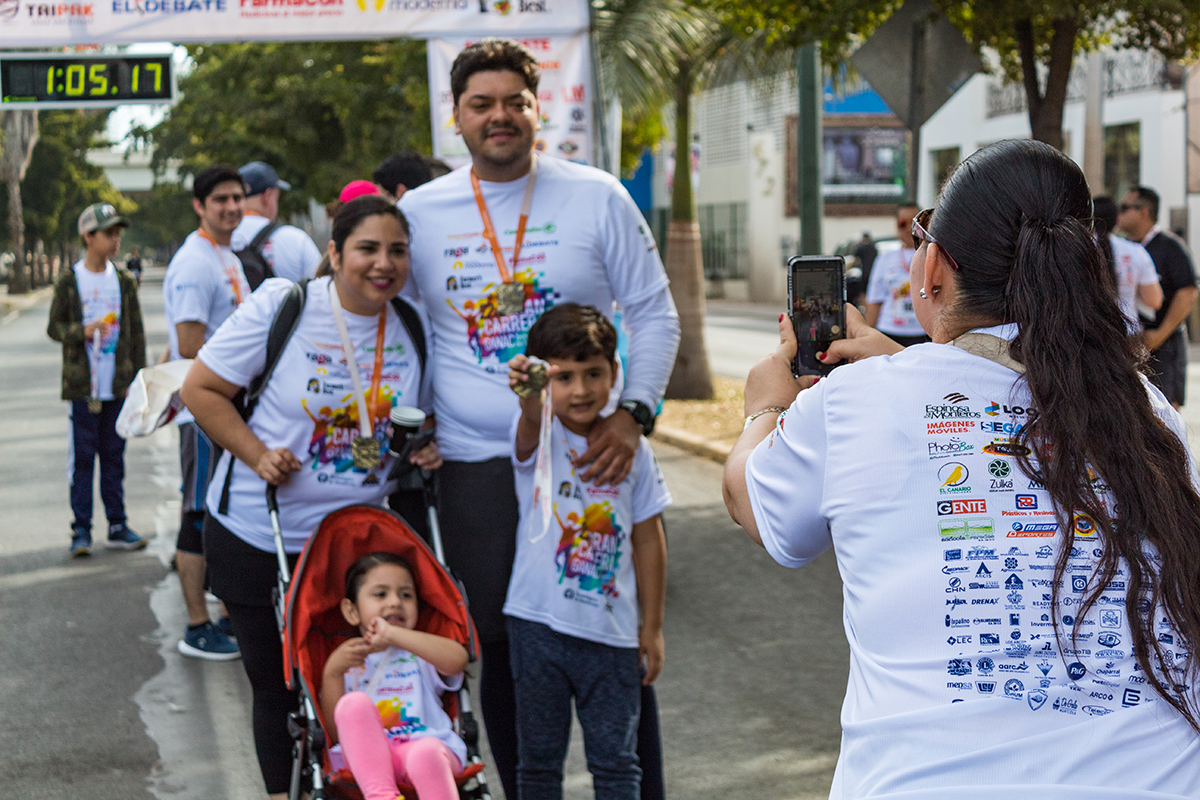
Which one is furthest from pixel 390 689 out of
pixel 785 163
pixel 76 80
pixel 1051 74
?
pixel 785 163

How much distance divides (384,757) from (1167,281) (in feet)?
21.8

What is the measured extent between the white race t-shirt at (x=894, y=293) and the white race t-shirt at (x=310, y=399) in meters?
5.88

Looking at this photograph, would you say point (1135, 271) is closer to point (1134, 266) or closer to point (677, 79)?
point (1134, 266)

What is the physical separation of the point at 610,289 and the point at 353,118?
21447mm

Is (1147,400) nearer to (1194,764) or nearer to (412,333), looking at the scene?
(1194,764)

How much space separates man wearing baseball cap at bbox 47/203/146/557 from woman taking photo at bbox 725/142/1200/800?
675 cm

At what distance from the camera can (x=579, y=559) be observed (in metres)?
3.36

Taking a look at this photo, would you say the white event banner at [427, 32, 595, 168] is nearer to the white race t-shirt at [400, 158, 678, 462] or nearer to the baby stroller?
the white race t-shirt at [400, 158, 678, 462]

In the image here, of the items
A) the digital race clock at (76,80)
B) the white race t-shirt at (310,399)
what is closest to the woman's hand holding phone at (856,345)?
the white race t-shirt at (310,399)

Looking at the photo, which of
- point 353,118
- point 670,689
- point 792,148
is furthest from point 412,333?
point 792,148

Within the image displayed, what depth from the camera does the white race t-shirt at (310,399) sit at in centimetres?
361

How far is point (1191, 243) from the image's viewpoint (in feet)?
81.3

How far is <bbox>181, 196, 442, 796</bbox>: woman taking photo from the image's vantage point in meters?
3.56

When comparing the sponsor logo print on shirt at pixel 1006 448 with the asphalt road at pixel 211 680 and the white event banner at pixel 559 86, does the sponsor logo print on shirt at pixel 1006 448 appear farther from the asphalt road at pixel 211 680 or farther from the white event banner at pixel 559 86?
the white event banner at pixel 559 86
